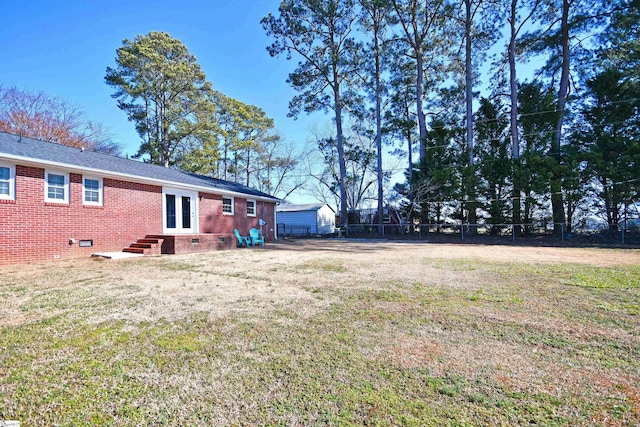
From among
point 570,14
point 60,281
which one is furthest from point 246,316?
point 570,14

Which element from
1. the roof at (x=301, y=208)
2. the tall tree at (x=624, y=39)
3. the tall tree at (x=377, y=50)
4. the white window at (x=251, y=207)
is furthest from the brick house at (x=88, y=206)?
the tall tree at (x=624, y=39)

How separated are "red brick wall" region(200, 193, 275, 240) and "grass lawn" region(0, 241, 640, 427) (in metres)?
8.00

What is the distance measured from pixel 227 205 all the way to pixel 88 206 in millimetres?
5862

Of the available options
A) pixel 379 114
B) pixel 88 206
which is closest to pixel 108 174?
pixel 88 206

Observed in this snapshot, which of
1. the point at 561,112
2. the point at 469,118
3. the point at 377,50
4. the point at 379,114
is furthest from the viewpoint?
the point at 379,114

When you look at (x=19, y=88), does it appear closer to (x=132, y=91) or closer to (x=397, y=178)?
(x=132, y=91)

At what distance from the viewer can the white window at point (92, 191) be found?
330 inches

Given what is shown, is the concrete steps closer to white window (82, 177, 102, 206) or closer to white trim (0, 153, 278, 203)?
white window (82, 177, 102, 206)

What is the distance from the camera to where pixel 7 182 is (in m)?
6.94

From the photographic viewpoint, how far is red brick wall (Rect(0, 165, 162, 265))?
6.97 m

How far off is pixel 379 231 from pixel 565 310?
16395 millimetres

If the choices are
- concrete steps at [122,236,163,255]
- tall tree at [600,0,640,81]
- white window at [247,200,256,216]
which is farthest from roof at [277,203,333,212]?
tall tree at [600,0,640,81]

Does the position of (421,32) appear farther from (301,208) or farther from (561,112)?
(301,208)

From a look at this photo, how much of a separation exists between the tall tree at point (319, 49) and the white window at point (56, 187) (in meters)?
15.4
